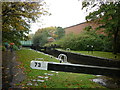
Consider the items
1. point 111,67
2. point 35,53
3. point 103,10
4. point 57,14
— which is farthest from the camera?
point 57,14

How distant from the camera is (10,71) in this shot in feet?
9.46

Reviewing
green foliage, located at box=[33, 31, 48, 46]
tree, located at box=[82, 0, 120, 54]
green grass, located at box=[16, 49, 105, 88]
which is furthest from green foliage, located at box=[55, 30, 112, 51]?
green grass, located at box=[16, 49, 105, 88]

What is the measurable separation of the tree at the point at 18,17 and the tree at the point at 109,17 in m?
1.32

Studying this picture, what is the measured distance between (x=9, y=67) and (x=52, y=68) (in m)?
1.50

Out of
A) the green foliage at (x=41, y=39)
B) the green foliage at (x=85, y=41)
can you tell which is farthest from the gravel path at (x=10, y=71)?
the green foliage at (x=85, y=41)

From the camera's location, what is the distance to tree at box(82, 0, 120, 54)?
7.85 feet

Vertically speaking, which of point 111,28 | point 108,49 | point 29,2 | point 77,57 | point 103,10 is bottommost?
point 77,57

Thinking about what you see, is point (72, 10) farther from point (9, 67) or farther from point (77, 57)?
point (9, 67)

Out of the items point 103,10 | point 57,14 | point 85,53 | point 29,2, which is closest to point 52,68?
point 85,53

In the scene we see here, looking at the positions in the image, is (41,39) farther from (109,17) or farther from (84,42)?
(109,17)

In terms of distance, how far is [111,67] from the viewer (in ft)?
7.44

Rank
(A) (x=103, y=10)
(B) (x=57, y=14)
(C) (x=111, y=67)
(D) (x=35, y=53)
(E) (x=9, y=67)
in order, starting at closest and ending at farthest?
(C) (x=111, y=67) → (A) (x=103, y=10) → (D) (x=35, y=53) → (B) (x=57, y=14) → (E) (x=9, y=67)

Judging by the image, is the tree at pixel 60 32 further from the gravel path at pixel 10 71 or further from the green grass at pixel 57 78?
the gravel path at pixel 10 71

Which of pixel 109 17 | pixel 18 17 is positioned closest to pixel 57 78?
pixel 109 17
